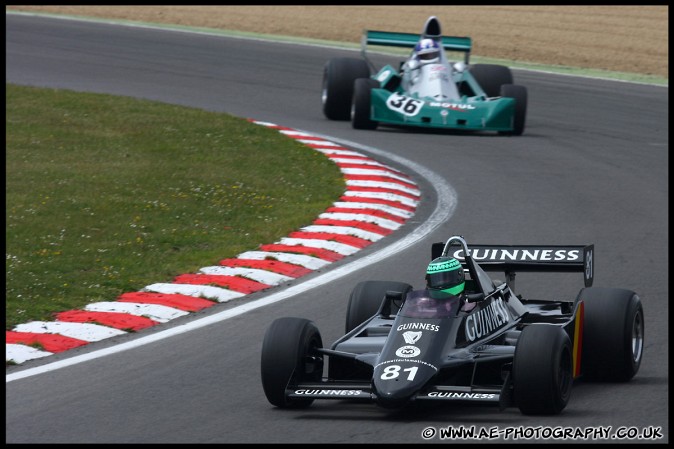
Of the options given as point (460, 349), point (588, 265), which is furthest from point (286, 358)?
point (588, 265)

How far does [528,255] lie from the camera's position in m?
9.19

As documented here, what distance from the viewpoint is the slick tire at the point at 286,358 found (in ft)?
24.5

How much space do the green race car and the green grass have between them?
1.66 metres

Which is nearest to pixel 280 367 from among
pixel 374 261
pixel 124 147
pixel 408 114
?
pixel 374 261

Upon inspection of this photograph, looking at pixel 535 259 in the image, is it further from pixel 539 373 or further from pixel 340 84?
pixel 340 84

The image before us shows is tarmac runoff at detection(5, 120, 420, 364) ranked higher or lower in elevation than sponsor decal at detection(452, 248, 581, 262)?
lower

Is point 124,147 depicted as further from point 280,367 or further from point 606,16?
point 606,16

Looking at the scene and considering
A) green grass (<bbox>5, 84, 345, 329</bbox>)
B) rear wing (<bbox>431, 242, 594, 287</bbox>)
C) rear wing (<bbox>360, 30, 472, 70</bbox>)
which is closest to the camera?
rear wing (<bbox>431, 242, 594, 287</bbox>)

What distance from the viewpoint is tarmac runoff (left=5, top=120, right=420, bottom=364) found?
9359 mm

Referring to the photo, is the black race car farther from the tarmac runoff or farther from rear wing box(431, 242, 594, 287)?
the tarmac runoff

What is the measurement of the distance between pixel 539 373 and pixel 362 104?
12.8m

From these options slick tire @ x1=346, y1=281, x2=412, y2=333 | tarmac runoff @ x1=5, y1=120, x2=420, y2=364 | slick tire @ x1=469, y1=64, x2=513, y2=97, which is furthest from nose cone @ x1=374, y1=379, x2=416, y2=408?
slick tire @ x1=469, y1=64, x2=513, y2=97

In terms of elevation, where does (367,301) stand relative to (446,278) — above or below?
below

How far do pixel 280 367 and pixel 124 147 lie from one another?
417 inches
